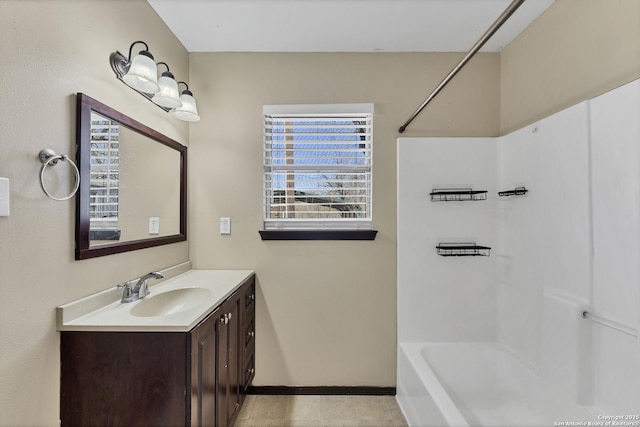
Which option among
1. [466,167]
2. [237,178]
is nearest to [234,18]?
[237,178]

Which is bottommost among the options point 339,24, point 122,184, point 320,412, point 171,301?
point 320,412

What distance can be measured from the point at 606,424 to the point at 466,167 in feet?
5.08

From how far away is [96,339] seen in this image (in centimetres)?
117

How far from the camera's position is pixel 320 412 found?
77.7 inches

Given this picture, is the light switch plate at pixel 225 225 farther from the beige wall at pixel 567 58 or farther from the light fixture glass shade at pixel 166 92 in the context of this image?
the beige wall at pixel 567 58

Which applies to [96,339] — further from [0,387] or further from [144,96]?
[144,96]

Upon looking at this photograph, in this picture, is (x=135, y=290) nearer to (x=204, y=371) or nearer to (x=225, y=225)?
(x=204, y=371)

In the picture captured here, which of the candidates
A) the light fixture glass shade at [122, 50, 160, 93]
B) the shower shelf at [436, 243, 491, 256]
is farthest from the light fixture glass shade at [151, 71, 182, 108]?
the shower shelf at [436, 243, 491, 256]

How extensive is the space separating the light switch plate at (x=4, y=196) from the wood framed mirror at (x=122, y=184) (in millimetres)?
285

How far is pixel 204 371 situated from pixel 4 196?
0.99 m

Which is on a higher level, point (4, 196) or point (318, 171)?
point (318, 171)

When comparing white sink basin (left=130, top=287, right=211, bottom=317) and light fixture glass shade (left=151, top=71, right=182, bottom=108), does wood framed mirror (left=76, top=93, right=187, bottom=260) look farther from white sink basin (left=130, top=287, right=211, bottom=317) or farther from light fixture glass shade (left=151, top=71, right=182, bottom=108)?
white sink basin (left=130, top=287, right=211, bottom=317)

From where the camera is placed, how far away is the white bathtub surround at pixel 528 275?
4.23 feet

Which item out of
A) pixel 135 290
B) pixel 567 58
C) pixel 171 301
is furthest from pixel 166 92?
pixel 567 58
